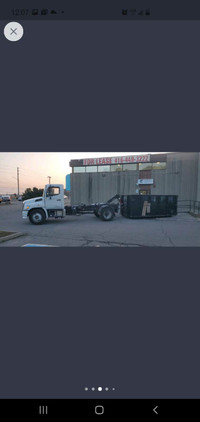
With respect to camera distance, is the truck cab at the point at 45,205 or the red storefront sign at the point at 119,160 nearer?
the truck cab at the point at 45,205

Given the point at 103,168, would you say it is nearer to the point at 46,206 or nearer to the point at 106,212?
the point at 106,212

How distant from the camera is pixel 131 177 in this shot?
56.1 feet

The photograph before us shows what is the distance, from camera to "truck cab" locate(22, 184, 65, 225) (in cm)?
862

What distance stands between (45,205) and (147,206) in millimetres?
6743

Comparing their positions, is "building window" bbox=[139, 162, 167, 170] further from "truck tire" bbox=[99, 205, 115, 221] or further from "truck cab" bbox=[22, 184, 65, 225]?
"truck cab" bbox=[22, 184, 65, 225]

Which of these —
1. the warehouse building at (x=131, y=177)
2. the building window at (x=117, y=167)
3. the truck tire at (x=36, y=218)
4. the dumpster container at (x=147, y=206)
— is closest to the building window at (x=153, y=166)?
the warehouse building at (x=131, y=177)

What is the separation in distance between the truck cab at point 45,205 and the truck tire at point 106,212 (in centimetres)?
248

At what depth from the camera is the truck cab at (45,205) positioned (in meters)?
8.62

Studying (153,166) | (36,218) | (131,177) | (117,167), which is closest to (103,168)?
(117,167)

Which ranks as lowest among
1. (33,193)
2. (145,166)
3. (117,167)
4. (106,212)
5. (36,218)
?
(36,218)

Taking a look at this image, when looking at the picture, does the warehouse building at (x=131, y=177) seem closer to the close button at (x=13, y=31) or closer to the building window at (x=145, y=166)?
the building window at (x=145, y=166)

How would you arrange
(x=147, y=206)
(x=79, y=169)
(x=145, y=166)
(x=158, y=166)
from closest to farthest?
(x=147, y=206) < (x=158, y=166) < (x=145, y=166) < (x=79, y=169)

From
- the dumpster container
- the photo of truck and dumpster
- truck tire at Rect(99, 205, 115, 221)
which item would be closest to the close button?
the photo of truck and dumpster
